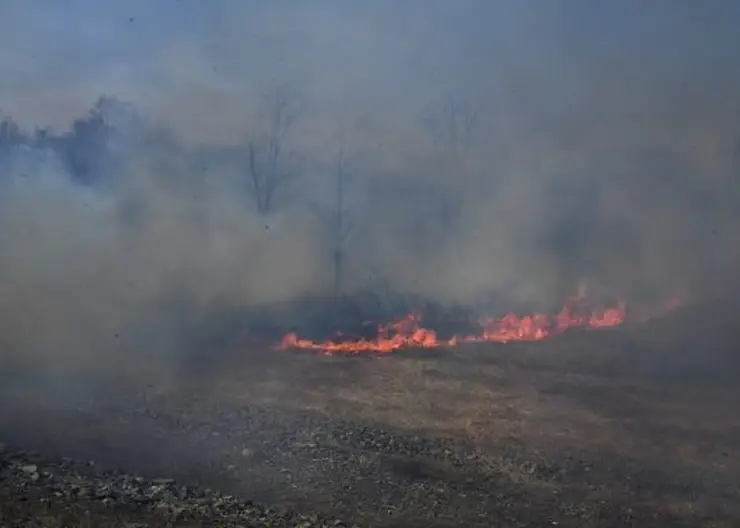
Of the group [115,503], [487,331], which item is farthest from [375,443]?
[487,331]

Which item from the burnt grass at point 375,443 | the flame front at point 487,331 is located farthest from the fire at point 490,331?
the burnt grass at point 375,443

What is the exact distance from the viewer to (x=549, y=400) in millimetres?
12312

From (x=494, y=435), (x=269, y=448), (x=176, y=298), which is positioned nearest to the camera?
(x=269, y=448)

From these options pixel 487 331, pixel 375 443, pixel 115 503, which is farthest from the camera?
pixel 487 331

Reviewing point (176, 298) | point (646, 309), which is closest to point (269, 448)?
point (176, 298)

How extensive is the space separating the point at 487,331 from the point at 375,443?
26.2 feet

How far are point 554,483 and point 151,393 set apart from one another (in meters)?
5.92

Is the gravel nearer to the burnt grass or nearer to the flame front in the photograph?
the burnt grass

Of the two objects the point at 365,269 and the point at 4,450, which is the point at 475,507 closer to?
the point at 4,450

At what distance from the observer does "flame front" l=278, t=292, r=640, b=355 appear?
51.2 feet

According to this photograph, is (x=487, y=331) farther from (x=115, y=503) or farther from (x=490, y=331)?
(x=115, y=503)

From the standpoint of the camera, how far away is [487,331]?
17.4 metres

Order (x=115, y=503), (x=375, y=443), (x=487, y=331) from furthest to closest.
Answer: (x=487, y=331)
(x=375, y=443)
(x=115, y=503)

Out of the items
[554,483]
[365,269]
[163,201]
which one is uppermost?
[163,201]
